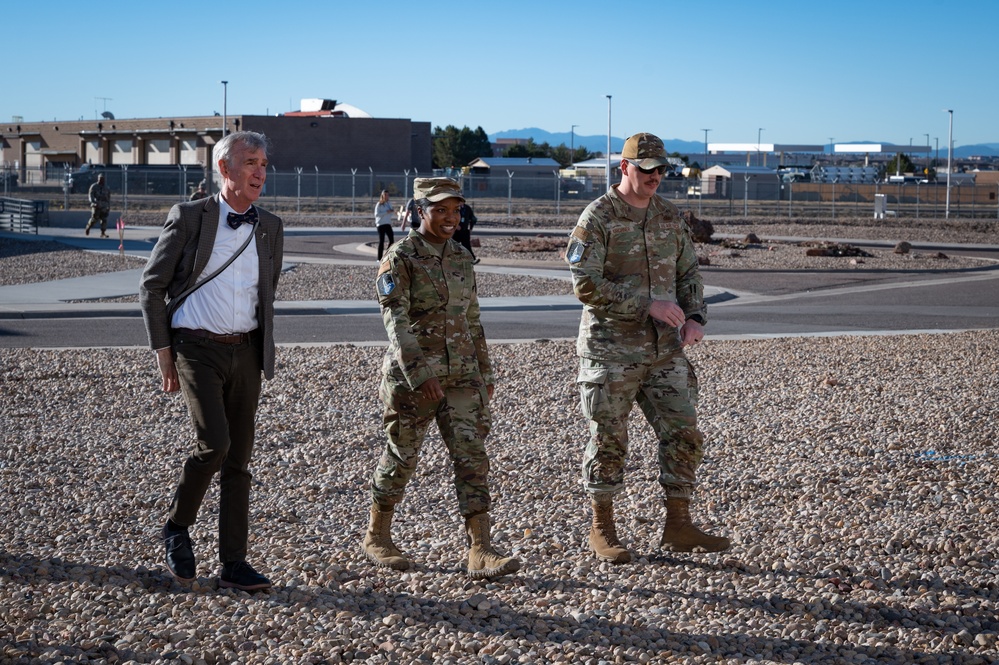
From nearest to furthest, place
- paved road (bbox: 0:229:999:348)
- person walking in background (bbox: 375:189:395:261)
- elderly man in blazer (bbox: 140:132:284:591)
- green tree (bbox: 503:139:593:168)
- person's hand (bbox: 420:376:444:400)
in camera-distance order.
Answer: elderly man in blazer (bbox: 140:132:284:591) → person's hand (bbox: 420:376:444:400) → paved road (bbox: 0:229:999:348) → person walking in background (bbox: 375:189:395:261) → green tree (bbox: 503:139:593:168)

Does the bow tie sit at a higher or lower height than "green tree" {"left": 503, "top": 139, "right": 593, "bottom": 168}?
lower

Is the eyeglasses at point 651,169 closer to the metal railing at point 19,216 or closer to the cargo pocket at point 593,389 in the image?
the cargo pocket at point 593,389

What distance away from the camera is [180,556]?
513 centimetres

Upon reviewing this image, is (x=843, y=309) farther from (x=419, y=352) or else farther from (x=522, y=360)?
(x=419, y=352)

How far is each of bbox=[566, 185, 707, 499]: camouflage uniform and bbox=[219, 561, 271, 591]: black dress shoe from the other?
5.13 feet

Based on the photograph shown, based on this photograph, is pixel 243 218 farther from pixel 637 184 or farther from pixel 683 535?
pixel 683 535

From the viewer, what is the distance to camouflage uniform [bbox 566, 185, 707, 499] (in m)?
5.52

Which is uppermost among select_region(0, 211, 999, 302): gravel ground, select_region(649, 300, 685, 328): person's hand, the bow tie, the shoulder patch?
the bow tie

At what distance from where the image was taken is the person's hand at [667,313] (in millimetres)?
5426

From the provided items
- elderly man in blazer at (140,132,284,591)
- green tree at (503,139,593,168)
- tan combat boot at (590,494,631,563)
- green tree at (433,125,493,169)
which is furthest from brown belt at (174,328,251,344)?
green tree at (503,139,593,168)

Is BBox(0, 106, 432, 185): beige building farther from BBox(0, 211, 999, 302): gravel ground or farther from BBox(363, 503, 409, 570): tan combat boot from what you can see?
BBox(363, 503, 409, 570): tan combat boot

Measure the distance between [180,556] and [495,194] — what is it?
6996 cm

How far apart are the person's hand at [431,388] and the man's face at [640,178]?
1292mm

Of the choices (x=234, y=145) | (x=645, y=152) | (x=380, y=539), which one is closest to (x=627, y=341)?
(x=645, y=152)
